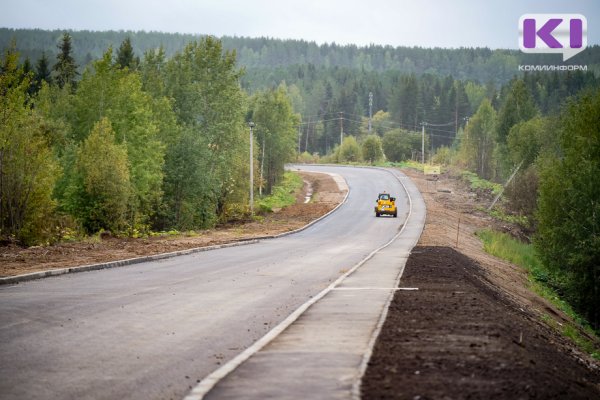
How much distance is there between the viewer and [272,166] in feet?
313

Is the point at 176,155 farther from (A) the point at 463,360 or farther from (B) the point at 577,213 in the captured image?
(A) the point at 463,360

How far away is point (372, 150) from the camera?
128250 mm

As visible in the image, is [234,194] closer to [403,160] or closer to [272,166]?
[272,166]

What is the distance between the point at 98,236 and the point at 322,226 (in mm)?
23377

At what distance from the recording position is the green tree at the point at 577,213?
1297 inches

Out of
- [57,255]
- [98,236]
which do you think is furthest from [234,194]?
[57,255]

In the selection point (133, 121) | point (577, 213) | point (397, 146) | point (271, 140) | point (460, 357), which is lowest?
point (577, 213)

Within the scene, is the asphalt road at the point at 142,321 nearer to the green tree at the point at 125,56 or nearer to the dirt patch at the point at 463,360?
the dirt patch at the point at 463,360

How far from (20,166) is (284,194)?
5157 centimetres

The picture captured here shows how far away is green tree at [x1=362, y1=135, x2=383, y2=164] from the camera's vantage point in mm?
127875

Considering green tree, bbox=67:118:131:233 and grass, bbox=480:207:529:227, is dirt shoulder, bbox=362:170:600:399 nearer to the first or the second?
green tree, bbox=67:118:131:233

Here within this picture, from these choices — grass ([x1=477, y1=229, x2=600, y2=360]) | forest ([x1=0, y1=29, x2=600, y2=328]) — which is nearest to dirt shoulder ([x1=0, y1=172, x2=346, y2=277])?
forest ([x1=0, y1=29, x2=600, y2=328])

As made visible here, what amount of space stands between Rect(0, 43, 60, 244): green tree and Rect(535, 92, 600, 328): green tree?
24.4 meters

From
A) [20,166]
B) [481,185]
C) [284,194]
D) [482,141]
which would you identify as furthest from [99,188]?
[482,141]
